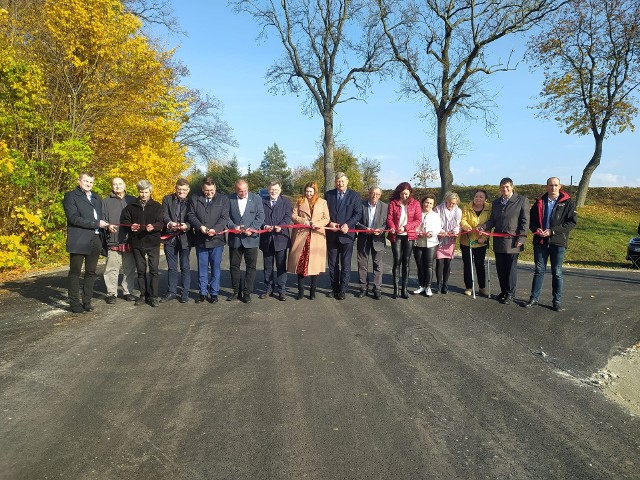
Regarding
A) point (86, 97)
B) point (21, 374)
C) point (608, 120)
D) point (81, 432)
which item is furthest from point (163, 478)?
point (608, 120)

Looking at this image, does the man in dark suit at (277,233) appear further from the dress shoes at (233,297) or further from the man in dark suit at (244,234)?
the dress shoes at (233,297)

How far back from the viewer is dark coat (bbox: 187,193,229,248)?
8344mm

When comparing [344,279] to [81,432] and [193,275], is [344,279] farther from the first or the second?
[81,432]

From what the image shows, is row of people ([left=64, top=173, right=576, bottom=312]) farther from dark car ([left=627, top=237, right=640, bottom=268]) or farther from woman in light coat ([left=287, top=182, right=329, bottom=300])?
dark car ([left=627, top=237, right=640, bottom=268])

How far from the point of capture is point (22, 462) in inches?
139

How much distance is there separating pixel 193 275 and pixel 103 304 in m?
3.04

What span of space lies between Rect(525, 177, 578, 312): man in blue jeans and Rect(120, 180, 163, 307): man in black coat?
6.33 meters

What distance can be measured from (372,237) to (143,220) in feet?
13.0

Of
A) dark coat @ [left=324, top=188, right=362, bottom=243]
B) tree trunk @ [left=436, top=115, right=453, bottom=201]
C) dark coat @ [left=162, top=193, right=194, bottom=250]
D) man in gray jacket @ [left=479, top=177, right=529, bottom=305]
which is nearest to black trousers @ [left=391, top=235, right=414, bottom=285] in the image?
dark coat @ [left=324, top=188, right=362, bottom=243]

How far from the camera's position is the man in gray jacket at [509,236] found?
866 centimetres

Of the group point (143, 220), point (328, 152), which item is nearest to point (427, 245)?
point (143, 220)

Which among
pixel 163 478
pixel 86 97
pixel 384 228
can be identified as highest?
pixel 86 97

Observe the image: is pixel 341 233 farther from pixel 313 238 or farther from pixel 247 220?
pixel 247 220

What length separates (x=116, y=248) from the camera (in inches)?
327
